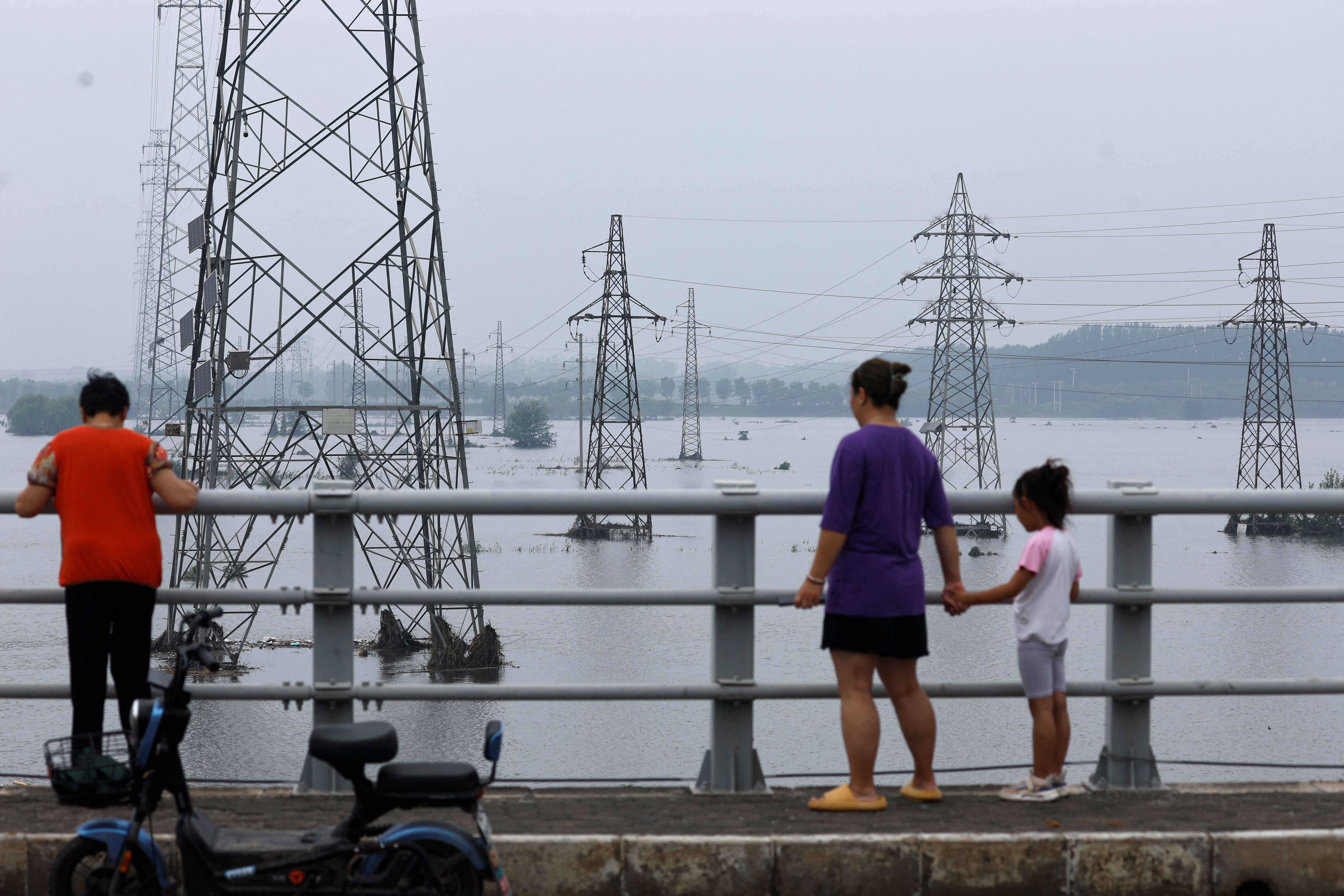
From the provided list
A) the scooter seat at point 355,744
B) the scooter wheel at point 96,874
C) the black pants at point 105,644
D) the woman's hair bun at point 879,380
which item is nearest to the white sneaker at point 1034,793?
the woman's hair bun at point 879,380

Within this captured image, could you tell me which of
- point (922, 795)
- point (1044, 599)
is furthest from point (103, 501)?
point (1044, 599)

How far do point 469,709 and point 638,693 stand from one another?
17903mm

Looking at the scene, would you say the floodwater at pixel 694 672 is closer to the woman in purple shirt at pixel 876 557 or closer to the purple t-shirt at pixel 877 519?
the woman in purple shirt at pixel 876 557

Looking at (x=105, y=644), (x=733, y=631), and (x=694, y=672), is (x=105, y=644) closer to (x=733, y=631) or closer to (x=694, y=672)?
(x=733, y=631)

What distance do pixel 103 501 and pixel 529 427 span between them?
5516 inches

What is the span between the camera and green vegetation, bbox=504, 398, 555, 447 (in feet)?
470

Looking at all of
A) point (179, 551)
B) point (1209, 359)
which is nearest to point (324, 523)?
point (179, 551)

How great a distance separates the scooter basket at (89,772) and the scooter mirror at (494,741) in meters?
1.03

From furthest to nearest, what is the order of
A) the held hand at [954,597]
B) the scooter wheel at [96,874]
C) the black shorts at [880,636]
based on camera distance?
the held hand at [954,597] → the black shorts at [880,636] → the scooter wheel at [96,874]

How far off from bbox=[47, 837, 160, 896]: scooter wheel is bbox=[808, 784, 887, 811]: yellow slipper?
2207mm

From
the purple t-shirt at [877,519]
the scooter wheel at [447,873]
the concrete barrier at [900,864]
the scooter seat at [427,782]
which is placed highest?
the purple t-shirt at [877,519]

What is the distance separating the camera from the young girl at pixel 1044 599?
15.2ft

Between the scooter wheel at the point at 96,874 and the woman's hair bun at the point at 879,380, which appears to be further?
the woman's hair bun at the point at 879,380

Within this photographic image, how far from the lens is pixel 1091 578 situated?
41.6 metres
